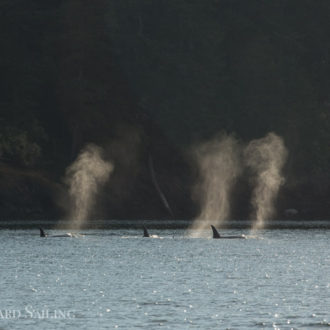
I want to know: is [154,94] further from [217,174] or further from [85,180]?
[85,180]

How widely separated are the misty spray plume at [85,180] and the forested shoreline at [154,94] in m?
1.03

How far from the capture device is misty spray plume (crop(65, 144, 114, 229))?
13662cm

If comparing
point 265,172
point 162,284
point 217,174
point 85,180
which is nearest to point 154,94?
point 217,174

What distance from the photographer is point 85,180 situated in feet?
462

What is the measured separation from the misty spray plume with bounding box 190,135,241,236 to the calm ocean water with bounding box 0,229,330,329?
52.7m

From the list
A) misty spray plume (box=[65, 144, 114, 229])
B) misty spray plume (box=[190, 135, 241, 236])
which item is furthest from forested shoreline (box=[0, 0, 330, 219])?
misty spray plume (box=[190, 135, 241, 236])

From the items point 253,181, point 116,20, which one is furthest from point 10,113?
point 253,181

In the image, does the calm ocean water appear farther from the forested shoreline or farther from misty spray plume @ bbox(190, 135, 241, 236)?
misty spray plume @ bbox(190, 135, 241, 236)

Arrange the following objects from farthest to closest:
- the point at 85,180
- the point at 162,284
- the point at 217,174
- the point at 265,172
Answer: the point at 265,172, the point at 217,174, the point at 85,180, the point at 162,284

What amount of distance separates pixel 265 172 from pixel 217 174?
6.16 m

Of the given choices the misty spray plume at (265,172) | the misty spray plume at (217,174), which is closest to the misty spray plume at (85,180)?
the misty spray plume at (217,174)

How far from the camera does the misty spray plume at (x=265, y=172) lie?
5920 inches

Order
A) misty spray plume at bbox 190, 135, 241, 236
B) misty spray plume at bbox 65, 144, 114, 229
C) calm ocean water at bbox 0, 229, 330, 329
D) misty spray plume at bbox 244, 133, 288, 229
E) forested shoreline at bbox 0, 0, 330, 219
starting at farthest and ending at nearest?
1. misty spray plume at bbox 244, 133, 288, 229
2. misty spray plume at bbox 190, 135, 241, 236
3. forested shoreline at bbox 0, 0, 330, 219
4. misty spray plume at bbox 65, 144, 114, 229
5. calm ocean water at bbox 0, 229, 330, 329

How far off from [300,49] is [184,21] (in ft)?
62.9
